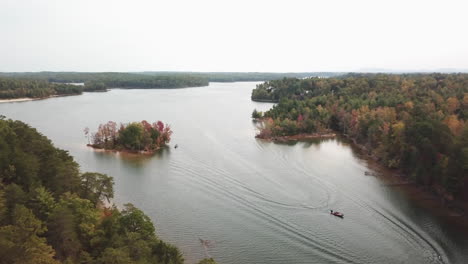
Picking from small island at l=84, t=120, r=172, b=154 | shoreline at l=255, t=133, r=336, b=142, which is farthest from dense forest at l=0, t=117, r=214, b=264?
shoreline at l=255, t=133, r=336, b=142

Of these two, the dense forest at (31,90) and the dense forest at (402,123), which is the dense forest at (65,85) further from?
the dense forest at (402,123)

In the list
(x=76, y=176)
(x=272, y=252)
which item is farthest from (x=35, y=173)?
(x=272, y=252)

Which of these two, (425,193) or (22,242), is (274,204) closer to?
(425,193)

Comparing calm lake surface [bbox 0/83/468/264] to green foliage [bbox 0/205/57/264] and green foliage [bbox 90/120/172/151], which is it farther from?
green foliage [bbox 0/205/57/264]

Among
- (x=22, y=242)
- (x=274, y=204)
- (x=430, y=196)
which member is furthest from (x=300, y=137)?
(x=22, y=242)

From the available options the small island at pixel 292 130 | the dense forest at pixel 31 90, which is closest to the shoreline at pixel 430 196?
the small island at pixel 292 130

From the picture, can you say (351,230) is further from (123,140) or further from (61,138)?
(61,138)
